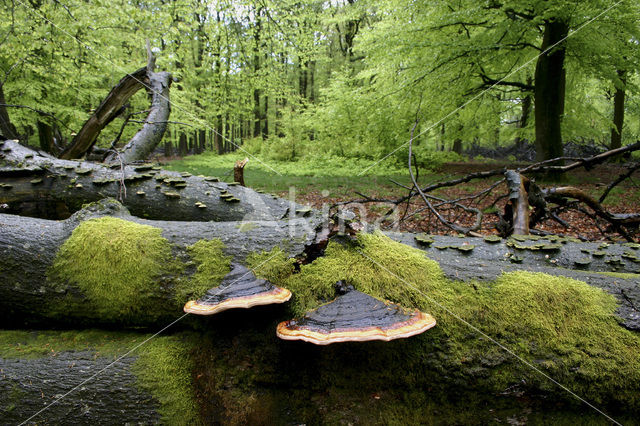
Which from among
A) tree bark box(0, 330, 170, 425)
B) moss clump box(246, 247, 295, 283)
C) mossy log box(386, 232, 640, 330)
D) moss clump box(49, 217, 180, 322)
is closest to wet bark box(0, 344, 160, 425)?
tree bark box(0, 330, 170, 425)

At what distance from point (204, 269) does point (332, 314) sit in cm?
73

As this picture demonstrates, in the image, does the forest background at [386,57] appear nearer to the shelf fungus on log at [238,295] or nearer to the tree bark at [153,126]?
the tree bark at [153,126]

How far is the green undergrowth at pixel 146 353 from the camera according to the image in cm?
134

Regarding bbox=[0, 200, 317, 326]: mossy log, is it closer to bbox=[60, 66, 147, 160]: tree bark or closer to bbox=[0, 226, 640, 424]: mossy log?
bbox=[0, 226, 640, 424]: mossy log

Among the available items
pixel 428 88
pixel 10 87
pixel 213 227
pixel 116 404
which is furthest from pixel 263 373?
pixel 10 87

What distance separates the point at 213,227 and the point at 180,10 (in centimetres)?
815

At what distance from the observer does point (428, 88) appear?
33.9ft

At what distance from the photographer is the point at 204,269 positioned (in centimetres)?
161

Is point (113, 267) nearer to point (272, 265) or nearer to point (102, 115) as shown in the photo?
point (272, 265)

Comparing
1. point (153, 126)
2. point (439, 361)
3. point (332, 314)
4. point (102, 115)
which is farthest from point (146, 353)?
point (102, 115)

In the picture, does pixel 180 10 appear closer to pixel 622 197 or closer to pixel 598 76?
pixel 598 76

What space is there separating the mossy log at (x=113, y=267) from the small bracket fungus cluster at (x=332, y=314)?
219mm

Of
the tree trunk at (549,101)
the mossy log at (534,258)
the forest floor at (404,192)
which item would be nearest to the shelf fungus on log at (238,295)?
the mossy log at (534,258)

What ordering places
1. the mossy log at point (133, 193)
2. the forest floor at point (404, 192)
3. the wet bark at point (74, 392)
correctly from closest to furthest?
1. the wet bark at point (74, 392)
2. the mossy log at point (133, 193)
3. the forest floor at point (404, 192)
